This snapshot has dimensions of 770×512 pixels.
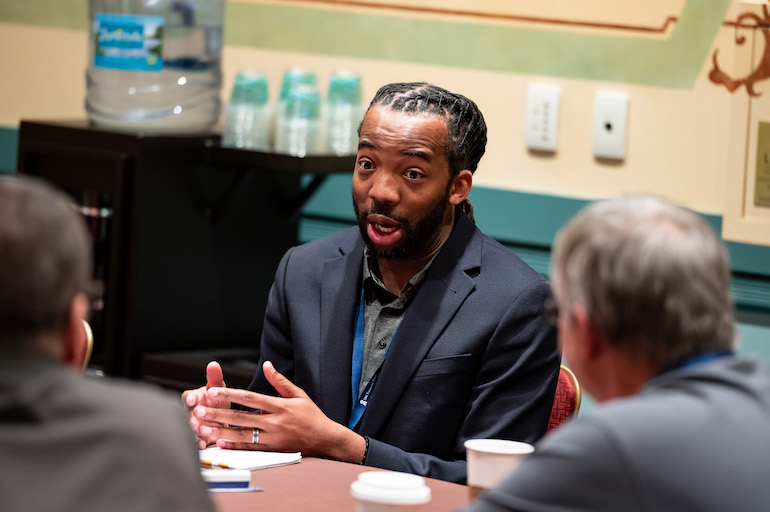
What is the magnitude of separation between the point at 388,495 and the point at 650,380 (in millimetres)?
439

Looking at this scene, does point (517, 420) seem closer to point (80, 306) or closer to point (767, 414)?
point (767, 414)

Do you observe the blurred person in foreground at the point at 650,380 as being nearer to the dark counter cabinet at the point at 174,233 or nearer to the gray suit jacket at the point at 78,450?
the gray suit jacket at the point at 78,450

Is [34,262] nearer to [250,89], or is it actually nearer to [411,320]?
[411,320]

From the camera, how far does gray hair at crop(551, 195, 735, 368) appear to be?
52.7 inches

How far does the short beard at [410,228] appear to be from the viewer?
8.27 feet

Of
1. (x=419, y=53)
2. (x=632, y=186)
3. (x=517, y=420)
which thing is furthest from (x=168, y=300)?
(x=517, y=420)

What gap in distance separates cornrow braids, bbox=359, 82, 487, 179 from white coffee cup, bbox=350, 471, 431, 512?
107 centimetres

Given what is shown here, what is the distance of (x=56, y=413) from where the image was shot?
118cm

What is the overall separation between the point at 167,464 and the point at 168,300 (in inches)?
108

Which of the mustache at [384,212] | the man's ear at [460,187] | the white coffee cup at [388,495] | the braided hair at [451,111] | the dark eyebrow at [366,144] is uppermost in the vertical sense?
the braided hair at [451,111]

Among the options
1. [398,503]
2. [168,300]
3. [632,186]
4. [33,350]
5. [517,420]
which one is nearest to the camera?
[33,350]

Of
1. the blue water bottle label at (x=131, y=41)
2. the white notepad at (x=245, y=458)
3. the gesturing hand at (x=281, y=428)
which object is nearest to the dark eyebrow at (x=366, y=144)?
the gesturing hand at (x=281, y=428)

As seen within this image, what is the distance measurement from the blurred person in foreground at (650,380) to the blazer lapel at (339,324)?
1.09 meters

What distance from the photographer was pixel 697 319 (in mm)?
1351
